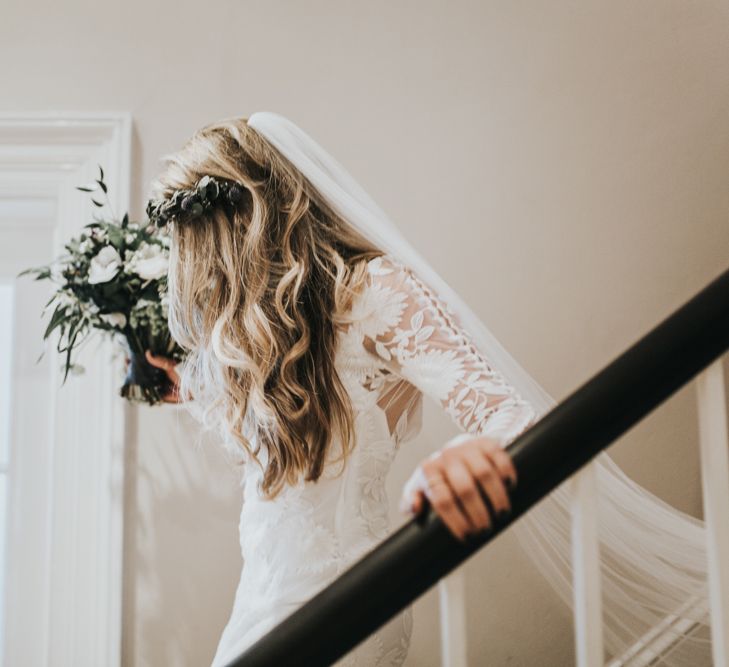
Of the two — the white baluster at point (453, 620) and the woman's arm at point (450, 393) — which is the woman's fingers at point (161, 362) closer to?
the woman's arm at point (450, 393)

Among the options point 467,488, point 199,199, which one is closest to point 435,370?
point 467,488

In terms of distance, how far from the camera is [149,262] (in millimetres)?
1520

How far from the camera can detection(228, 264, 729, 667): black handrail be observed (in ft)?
1.84

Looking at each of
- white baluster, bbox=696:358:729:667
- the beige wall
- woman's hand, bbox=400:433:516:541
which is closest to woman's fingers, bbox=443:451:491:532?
woman's hand, bbox=400:433:516:541

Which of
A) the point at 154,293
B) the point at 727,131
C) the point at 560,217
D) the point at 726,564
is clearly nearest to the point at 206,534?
the point at 154,293

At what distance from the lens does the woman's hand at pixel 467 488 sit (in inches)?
22.4

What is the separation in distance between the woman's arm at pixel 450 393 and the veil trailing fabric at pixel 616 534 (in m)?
0.09

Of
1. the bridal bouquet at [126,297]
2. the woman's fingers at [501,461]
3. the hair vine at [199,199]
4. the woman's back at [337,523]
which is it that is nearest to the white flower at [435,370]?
the woman's back at [337,523]

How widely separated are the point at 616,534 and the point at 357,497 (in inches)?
15.9

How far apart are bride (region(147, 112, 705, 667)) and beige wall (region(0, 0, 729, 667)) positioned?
2.33 feet

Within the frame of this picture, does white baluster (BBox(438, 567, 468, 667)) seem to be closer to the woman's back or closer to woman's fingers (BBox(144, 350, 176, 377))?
the woman's back

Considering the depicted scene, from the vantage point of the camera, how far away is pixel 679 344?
0.61 metres

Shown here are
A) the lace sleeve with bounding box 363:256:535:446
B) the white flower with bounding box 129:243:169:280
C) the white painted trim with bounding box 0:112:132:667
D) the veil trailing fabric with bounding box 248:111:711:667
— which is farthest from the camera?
the white painted trim with bounding box 0:112:132:667

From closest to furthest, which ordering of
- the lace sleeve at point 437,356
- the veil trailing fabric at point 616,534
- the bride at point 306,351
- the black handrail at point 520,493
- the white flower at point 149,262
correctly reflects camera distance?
the black handrail at point 520,493 < the lace sleeve at point 437,356 < the veil trailing fabric at point 616,534 < the bride at point 306,351 < the white flower at point 149,262
